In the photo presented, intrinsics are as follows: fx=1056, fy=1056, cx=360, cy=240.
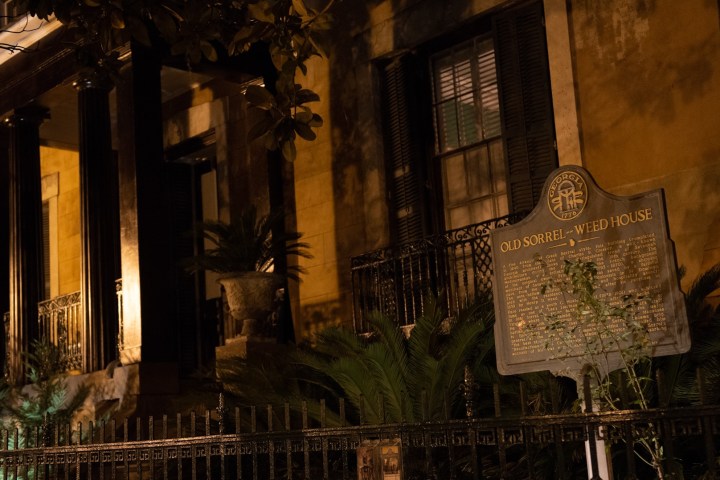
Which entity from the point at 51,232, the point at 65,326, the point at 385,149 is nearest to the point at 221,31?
the point at 385,149

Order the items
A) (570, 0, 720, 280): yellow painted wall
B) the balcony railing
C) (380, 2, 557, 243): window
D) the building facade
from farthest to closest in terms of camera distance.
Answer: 1. (380, 2, 557, 243): window
2. the balcony railing
3. the building facade
4. (570, 0, 720, 280): yellow painted wall

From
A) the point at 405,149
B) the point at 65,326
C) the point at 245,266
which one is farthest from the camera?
the point at 65,326

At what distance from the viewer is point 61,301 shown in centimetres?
1530

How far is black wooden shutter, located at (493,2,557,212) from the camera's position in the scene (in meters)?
11.5

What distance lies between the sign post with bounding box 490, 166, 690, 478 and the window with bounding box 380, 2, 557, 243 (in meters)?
4.72

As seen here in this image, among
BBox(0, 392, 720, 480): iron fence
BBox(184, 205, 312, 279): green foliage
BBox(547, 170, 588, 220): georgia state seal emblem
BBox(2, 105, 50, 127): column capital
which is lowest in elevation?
BBox(0, 392, 720, 480): iron fence

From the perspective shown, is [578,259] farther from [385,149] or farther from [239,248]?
[385,149]

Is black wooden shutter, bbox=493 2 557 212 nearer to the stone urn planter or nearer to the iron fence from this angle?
the stone urn planter

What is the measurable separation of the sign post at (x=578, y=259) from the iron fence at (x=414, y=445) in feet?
1.78

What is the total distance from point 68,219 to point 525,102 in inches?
397

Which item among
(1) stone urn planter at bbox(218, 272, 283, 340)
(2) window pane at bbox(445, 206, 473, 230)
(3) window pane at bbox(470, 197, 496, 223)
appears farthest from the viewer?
(2) window pane at bbox(445, 206, 473, 230)

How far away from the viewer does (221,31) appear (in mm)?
8141

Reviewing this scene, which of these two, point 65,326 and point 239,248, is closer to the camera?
point 239,248

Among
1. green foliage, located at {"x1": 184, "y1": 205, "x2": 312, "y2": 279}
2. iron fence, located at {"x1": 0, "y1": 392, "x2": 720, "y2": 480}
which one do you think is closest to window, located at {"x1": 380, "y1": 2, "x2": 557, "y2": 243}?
green foliage, located at {"x1": 184, "y1": 205, "x2": 312, "y2": 279}
